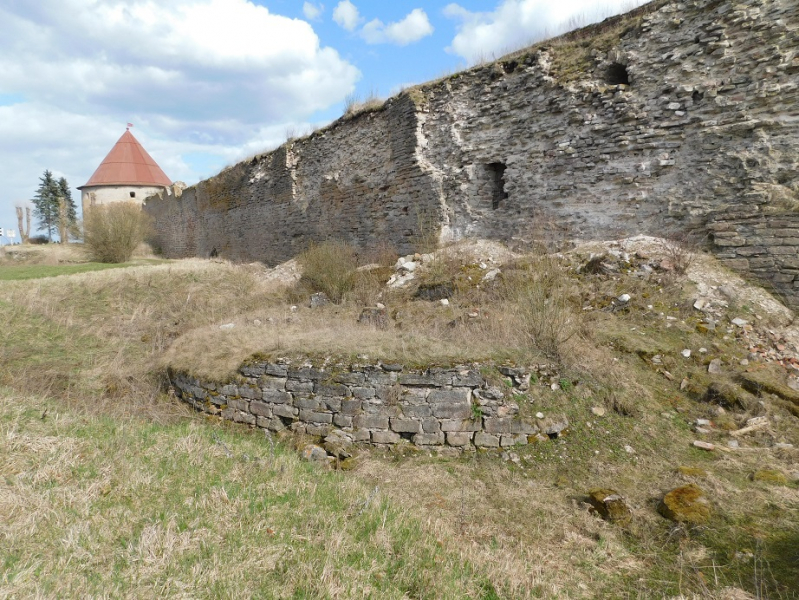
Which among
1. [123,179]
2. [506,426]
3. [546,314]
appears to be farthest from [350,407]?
[123,179]

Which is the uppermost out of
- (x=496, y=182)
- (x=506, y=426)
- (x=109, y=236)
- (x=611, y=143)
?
(x=611, y=143)

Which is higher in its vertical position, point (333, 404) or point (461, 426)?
point (333, 404)

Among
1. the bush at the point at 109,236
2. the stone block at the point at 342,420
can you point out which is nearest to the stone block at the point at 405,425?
the stone block at the point at 342,420

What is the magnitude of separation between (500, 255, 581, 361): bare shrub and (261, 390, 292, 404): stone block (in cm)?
295

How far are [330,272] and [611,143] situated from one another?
5.83m

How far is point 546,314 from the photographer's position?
580 cm

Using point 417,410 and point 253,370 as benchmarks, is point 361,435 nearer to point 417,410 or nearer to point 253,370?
point 417,410

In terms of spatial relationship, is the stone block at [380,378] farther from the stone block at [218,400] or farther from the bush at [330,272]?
the bush at [330,272]

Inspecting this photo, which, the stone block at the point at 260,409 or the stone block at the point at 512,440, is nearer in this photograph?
the stone block at the point at 512,440

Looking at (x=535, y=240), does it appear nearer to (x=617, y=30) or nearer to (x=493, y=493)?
(x=617, y=30)

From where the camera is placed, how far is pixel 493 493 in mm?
4250

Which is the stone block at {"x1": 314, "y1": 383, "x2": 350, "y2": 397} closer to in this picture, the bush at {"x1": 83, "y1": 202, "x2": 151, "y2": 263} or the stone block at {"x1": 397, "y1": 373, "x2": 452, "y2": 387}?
the stone block at {"x1": 397, "y1": 373, "x2": 452, "y2": 387}

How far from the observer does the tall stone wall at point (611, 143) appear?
23.6 ft

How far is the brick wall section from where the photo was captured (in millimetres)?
5012
